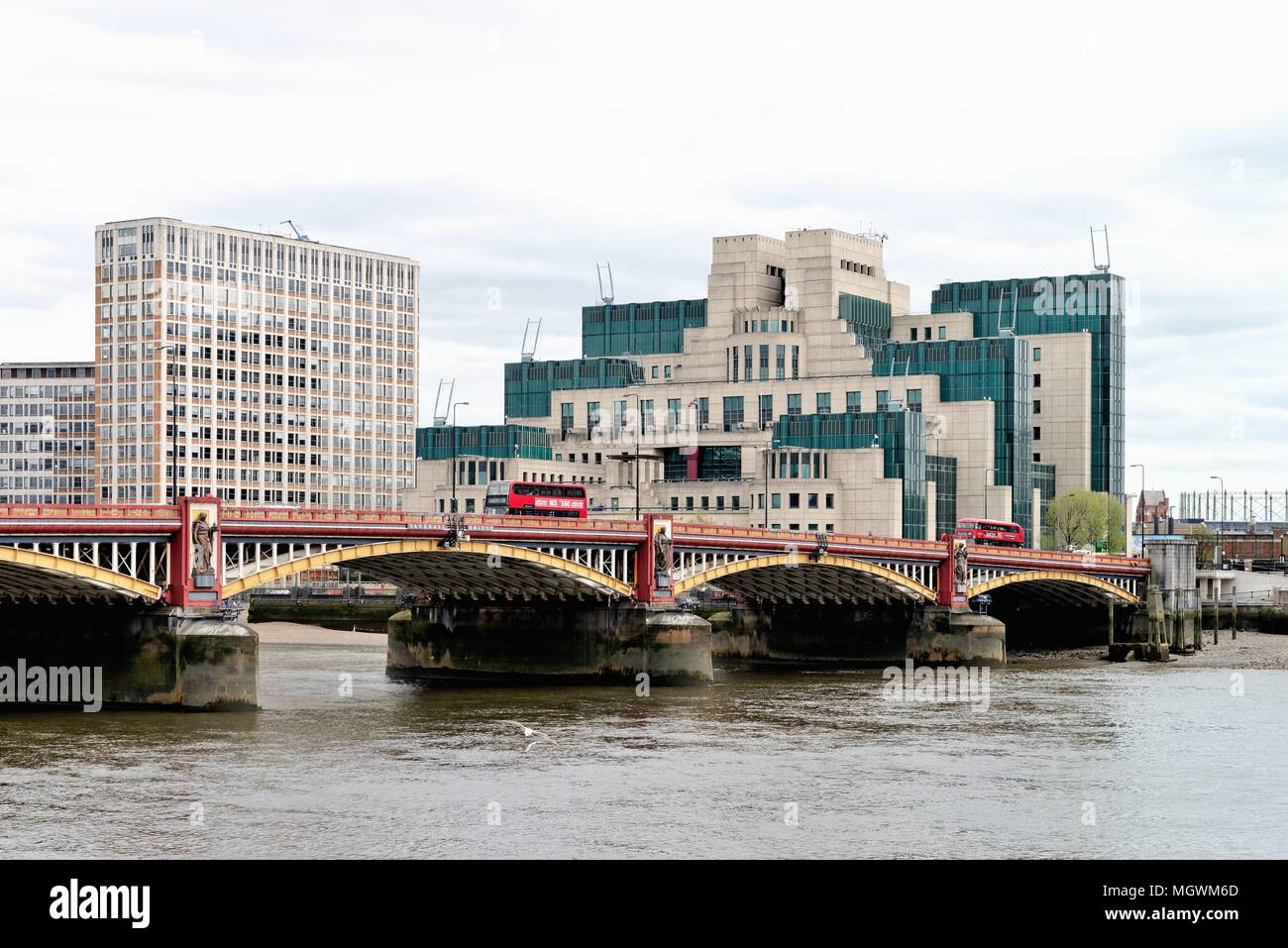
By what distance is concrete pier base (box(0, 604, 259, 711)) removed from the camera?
209 ft

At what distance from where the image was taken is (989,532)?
112500mm

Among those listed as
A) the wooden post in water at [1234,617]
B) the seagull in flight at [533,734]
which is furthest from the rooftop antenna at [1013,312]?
the seagull in flight at [533,734]

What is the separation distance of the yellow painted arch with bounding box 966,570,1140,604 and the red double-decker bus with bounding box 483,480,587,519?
19.9 meters

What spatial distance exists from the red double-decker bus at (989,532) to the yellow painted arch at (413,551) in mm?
33140

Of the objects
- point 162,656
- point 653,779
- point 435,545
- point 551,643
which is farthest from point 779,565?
point 653,779

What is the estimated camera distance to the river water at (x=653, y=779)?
4075 cm

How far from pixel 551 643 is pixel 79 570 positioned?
87.0 feet

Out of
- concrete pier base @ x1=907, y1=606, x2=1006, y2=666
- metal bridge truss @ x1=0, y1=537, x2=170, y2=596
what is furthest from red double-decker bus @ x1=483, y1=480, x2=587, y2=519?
metal bridge truss @ x1=0, y1=537, x2=170, y2=596

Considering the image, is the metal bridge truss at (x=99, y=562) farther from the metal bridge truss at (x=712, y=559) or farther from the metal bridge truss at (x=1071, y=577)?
the metal bridge truss at (x=1071, y=577)

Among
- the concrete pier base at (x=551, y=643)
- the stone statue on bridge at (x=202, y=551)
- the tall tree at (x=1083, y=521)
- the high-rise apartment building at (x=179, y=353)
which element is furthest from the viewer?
the high-rise apartment building at (x=179, y=353)

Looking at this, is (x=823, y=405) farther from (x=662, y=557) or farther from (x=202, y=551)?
(x=202, y=551)
